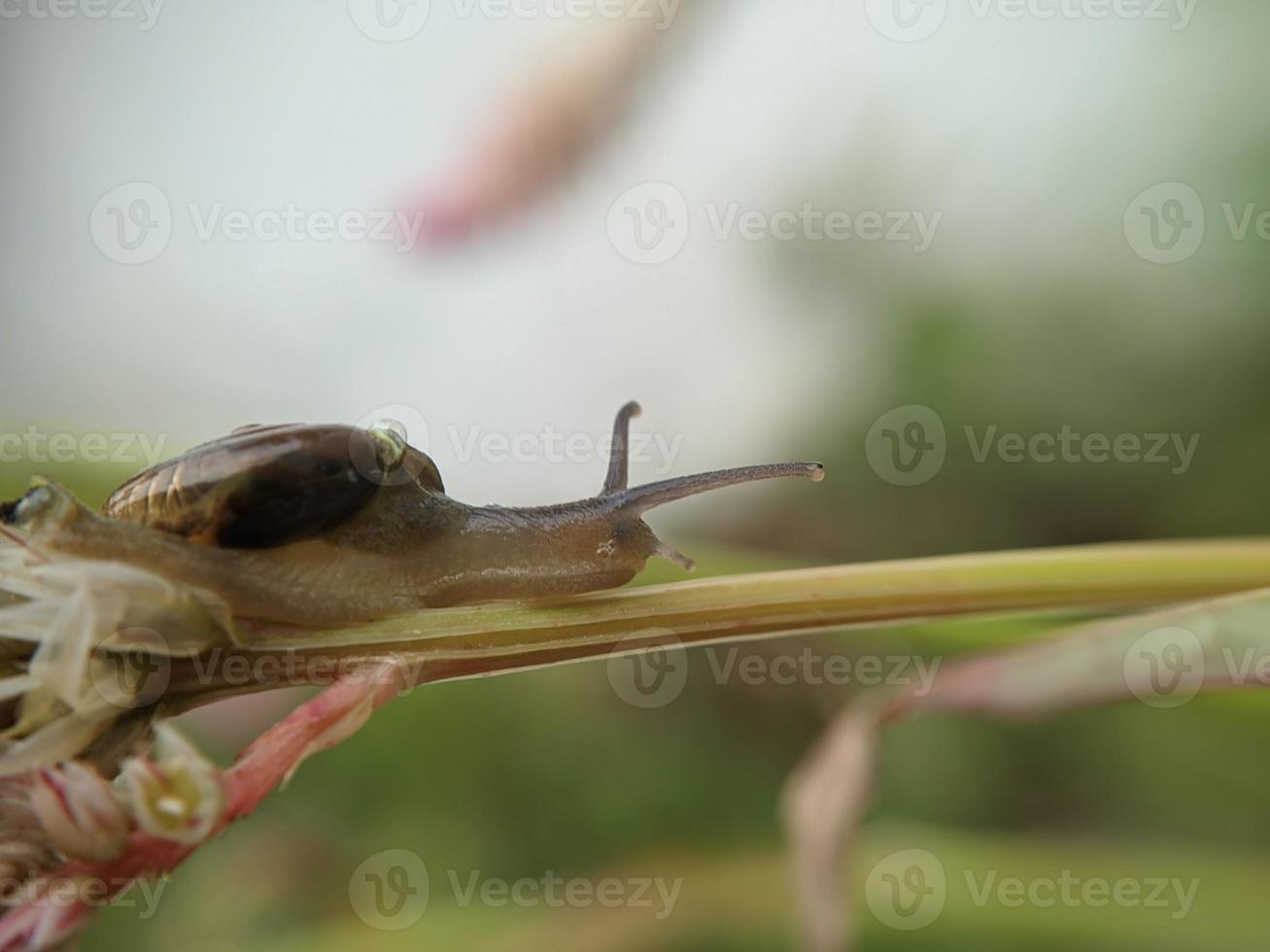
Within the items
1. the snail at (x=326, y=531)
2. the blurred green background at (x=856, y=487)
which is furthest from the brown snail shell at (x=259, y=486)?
the blurred green background at (x=856, y=487)

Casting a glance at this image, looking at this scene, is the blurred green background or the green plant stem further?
the blurred green background

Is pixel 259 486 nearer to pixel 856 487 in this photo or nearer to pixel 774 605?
pixel 774 605

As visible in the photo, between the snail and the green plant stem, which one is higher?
the snail

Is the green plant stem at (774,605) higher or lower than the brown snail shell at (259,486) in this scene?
lower

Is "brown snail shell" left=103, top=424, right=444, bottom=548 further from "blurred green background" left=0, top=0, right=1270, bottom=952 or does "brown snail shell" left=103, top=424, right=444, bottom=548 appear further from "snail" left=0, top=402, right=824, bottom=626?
"blurred green background" left=0, top=0, right=1270, bottom=952

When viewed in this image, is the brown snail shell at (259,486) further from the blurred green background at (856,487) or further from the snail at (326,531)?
the blurred green background at (856,487)

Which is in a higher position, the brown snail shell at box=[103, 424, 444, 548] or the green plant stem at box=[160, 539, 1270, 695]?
the brown snail shell at box=[103, 424, 444, 548]

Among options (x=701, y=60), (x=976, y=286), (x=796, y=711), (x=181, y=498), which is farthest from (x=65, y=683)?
(x=701, y=60)

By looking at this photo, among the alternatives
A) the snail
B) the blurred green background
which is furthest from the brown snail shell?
the blurred green background

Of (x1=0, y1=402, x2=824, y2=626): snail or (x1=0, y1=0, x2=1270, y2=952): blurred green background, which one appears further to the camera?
(x1=0, y1=0, x2=1270, y2=952): blurred green background

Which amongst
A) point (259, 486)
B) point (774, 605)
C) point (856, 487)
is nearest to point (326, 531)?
point (259, 486)
